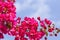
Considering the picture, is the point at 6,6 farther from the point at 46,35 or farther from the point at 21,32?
the point at 46,35

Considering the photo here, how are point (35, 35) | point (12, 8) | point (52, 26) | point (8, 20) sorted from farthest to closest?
point (52, 26) < point (35, 35) < point (12, 8) < point (8, 20)

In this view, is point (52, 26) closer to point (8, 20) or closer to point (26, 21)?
point (26, 21)

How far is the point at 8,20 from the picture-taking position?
4195mm

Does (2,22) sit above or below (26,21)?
below

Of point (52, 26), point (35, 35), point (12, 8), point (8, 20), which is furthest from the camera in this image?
point (52, 26)

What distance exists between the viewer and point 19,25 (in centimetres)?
477

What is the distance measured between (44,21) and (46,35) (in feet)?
1.59

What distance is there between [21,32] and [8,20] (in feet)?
2.04

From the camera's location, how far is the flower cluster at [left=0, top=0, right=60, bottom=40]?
166 inches

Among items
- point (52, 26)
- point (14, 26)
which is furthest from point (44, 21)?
point (14, 26)

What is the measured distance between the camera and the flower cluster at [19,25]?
4219mm

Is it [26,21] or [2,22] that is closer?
[2,22]

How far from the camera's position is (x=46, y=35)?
4918 millimetres

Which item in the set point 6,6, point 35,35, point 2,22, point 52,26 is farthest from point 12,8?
point 52,26
